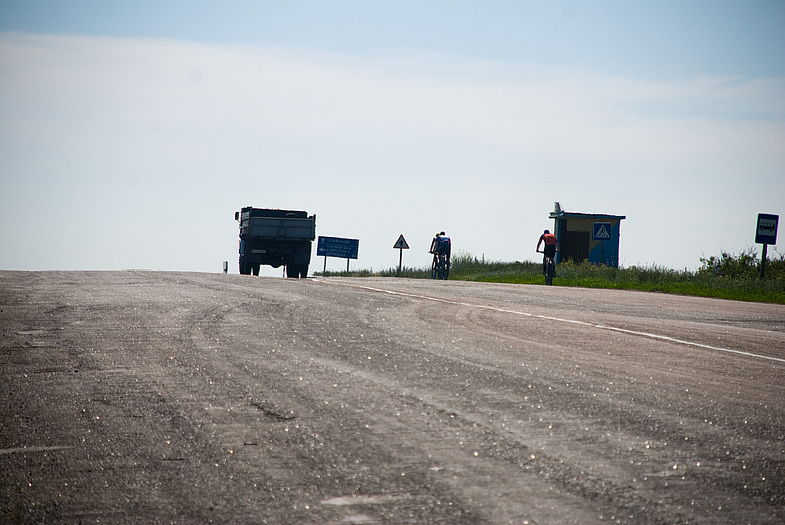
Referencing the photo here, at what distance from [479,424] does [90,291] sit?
31.5 ft

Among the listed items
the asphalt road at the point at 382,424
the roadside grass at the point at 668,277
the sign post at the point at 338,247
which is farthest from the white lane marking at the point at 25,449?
the sign post at the point at 338,247

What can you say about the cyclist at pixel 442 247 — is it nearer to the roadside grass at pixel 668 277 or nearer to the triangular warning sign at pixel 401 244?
the roadside grass at pixel 668 277

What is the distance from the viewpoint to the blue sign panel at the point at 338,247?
54438mm

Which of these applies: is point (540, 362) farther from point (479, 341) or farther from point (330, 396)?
point (330, 396)

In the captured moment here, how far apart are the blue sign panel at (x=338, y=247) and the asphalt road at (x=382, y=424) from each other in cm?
4596

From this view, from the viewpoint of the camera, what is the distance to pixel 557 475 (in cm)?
337

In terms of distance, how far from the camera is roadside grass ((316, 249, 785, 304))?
2288 cm

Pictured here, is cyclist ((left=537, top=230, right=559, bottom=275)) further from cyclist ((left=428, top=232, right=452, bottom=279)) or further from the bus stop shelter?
the bus stop shelter

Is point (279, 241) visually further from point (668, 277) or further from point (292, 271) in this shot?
point (668, 277)

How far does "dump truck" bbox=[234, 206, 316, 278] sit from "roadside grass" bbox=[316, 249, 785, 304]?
828cm

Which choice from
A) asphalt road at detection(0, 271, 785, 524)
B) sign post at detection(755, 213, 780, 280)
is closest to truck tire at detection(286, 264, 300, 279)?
sign post at detection(755, 213, 780, 280)

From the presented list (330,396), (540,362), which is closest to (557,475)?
(330,396)

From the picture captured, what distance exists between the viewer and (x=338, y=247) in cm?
5472

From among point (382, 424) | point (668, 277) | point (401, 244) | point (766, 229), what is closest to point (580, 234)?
point (401, 244)
